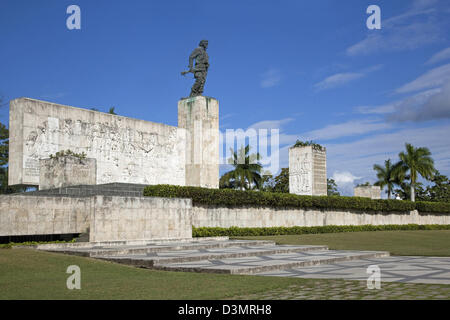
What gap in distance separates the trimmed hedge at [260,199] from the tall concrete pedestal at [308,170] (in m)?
1.06

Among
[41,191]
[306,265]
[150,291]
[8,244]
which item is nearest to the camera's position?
[150,291]

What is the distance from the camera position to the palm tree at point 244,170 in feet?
126

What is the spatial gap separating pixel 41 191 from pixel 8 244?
13.4 ft

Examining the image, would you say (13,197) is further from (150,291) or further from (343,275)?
(343,275)

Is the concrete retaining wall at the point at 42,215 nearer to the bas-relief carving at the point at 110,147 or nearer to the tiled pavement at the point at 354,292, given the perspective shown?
the bas-relief carving at the point at 110,147

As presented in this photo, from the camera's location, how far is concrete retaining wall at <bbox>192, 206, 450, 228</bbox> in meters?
16.6

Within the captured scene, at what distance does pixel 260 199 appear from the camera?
18469mm

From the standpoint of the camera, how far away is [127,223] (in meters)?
12.5

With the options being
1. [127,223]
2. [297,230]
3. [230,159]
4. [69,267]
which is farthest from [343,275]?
[230,159]

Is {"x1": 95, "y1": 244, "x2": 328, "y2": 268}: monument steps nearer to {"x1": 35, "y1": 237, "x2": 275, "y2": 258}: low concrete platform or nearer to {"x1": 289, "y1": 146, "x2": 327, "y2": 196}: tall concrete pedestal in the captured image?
{"x1": 35, "y1": 237, "x2": 275, "y2": 258}: low concrete platform

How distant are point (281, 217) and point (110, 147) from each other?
7.90 meters

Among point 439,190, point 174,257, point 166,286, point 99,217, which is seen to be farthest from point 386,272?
point 439,190

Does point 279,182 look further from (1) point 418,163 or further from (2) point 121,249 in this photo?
(2) point 121,249

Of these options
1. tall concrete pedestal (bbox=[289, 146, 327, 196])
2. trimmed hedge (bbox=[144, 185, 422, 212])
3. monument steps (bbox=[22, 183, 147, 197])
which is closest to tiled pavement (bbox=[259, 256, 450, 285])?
trimmed hedge (bbox=[144, 185, 422, 212])
